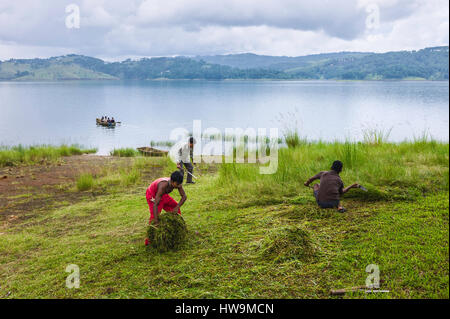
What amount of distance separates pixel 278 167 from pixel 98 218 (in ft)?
13.8

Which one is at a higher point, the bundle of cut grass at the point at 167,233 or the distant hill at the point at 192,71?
the distant hill at the point at 192,71

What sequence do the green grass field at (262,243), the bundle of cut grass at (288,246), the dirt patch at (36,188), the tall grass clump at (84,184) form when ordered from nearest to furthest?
the green grass field at (262,243), the bundle of cut grass at (288,246), the dirt patch at (36,188), the tall grass clump at (84,184)

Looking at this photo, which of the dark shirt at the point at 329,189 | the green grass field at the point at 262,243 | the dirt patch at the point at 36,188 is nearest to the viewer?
the green grass field at the point at 262,243

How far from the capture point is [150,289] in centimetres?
387

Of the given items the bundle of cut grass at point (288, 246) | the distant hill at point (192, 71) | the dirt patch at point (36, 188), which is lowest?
the dirt patch at point (36, 188)

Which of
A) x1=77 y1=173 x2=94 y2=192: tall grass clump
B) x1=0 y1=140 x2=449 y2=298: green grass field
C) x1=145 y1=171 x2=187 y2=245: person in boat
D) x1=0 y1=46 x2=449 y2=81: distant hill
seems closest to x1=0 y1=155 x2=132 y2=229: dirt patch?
x1=77 y1=173 x2=94 y2=192: tall grass clump

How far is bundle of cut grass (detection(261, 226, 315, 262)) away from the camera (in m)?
4.29

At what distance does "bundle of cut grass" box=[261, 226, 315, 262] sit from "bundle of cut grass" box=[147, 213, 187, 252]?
125cm

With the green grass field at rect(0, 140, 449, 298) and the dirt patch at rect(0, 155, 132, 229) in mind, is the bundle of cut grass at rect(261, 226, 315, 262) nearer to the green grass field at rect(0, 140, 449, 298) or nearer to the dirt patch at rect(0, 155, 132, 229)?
the green grass field at rect(0, 140, 449, 298)

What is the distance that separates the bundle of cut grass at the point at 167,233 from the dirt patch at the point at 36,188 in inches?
151

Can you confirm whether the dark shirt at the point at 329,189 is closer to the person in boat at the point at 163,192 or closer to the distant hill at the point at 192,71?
the person in boat at the point at 163,192

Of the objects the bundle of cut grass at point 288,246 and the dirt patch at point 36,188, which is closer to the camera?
the bundle of cut grass at point 288,246

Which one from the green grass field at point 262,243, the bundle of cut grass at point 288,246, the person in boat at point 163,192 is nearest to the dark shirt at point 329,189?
the green grass field at point 262,243

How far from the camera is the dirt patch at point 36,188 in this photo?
7.74 m
